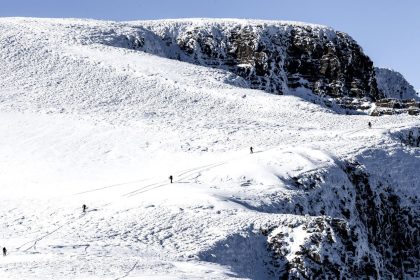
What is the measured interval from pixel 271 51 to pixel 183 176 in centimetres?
5666

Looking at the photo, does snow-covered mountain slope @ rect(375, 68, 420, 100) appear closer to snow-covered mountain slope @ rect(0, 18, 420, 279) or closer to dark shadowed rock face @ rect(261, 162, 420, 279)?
snow-covered mountain slope @ rect(0, 18, 420, 279)

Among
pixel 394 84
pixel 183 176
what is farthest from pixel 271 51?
pixel 394 84

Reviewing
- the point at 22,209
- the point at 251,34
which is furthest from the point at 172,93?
the point at 251,34

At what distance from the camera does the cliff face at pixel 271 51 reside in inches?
3536

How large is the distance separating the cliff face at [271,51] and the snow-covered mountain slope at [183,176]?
16.2 metres

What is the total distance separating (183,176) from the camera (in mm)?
39781

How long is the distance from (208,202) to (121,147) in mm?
17405

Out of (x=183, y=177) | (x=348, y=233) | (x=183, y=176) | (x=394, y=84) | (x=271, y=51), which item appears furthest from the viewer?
(x=394, y=84)

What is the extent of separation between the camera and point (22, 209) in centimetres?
3553

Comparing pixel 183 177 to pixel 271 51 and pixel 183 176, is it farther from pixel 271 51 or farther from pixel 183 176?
pixel 271 51

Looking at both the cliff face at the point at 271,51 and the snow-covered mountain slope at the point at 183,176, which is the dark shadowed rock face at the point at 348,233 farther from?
the cliff face at the point at 271,51

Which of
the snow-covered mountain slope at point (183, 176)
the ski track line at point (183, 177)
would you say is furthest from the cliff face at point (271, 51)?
the ski track line at point (183, 177)

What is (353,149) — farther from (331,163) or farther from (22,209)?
(22,209)

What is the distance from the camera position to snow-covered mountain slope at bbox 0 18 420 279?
28.3 metres
